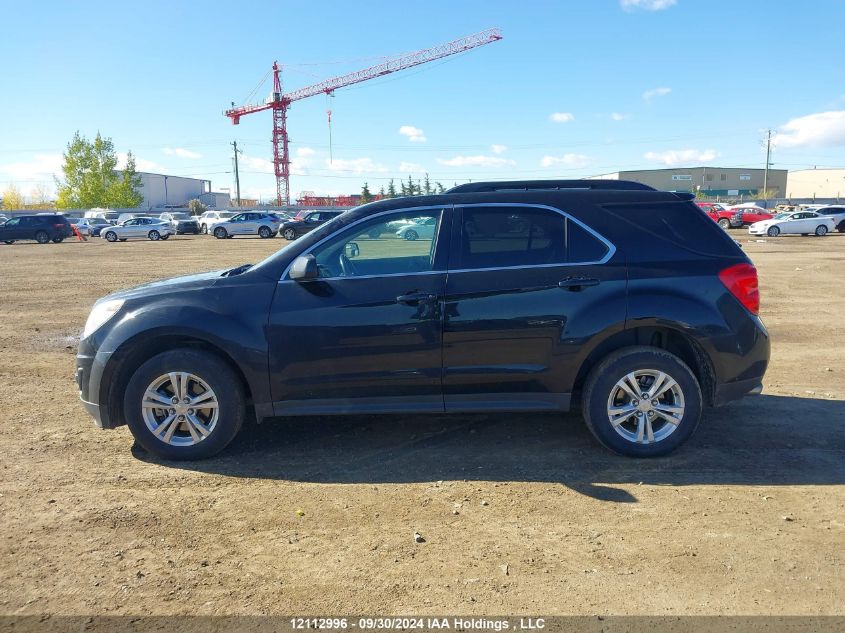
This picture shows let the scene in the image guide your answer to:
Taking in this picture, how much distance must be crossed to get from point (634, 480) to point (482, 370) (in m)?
1.23

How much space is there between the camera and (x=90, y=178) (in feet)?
267

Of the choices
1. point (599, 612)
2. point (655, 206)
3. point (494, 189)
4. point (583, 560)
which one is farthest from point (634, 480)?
point (494, 189)

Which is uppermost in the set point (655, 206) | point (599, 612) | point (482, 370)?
point (655, 206)

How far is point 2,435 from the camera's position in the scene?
5129 millimetres

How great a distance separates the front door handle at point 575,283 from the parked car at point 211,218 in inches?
1716

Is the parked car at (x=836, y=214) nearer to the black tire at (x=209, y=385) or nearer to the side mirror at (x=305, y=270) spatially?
the side mirror at (x=305, y=270)

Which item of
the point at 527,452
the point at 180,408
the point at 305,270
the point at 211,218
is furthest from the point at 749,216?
the point at 180,408

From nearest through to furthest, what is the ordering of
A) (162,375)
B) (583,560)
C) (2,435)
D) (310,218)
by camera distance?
(583,560) → (162,375) → (2,435) → (310,218)

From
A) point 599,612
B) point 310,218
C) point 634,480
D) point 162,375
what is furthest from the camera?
point 310,218

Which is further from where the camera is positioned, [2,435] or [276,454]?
[2,435]

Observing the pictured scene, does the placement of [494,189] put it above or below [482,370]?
above

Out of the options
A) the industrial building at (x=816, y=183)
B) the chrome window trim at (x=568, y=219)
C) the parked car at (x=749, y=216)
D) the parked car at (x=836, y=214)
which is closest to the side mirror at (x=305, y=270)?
the chrome window trim at (x=568, y=219)

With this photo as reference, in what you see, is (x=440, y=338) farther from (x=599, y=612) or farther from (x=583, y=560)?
(x=599, y=612)

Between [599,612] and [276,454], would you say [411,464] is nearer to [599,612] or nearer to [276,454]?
[276,454]
